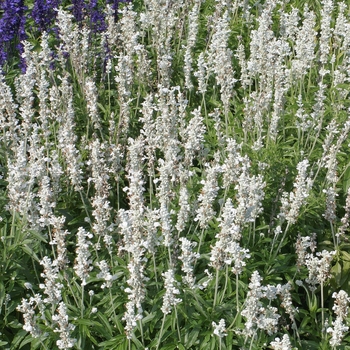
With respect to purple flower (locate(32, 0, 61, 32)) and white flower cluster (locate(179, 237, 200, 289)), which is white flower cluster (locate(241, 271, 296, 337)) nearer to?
white flower cluster (locate(179, 237, 200, 289))

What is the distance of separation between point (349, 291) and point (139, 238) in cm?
228

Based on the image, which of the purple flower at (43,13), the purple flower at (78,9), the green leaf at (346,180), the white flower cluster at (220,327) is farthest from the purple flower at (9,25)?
the white flower cluster at (220,327)

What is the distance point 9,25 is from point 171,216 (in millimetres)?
3697

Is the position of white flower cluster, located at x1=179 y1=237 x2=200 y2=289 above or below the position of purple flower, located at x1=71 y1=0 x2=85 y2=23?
below

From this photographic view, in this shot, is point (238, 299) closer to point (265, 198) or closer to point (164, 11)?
point (265, 198)

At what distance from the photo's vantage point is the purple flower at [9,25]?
299 inches

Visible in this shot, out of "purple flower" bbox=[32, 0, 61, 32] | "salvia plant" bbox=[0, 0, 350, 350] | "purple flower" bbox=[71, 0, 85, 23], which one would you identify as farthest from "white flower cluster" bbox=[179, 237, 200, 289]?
"purple flower" bbox=[71, 0, 85, 23]

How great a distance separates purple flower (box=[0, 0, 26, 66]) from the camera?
7594 mm

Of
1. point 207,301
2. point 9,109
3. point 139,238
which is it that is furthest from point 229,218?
point 9,109

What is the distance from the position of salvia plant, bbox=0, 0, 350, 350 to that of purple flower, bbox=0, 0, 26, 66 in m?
0.02

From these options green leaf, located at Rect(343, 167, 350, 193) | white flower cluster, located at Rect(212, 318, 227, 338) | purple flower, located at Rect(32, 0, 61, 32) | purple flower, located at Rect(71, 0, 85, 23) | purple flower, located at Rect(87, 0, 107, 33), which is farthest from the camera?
purple flower, located at Rect(87, 0, 107, 33)

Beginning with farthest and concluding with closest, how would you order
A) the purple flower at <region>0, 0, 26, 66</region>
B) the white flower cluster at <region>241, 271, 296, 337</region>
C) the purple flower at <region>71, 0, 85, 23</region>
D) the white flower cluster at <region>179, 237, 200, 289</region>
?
the purple flower at <region>71, 0, 85, 23</region>
the purple flower at <region>0, 0, 26, 66</region>
the white flower cluster at <region>179, 237, 200, 289</region>
the white flower cluster at <region>241, 271, 296, 337</region>

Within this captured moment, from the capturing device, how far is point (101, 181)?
5.05 meters

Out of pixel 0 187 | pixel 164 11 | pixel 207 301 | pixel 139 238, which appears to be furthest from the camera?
pixel 164 11
